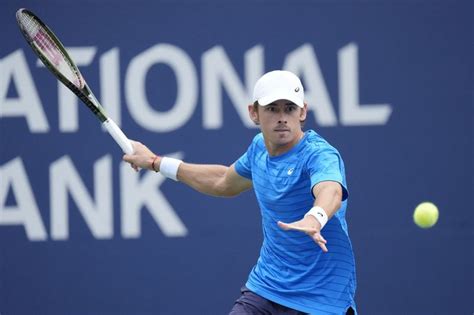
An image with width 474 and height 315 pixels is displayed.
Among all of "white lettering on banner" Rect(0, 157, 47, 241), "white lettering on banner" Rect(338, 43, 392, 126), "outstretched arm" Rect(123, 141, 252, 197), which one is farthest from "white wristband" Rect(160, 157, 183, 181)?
"white lettering on banner" Rect(0, 157, 47, 241)

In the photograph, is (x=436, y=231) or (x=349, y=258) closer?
(x=349, y=258)

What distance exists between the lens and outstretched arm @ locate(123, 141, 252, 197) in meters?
5.11

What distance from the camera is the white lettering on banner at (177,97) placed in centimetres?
680

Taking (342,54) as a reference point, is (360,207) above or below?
below

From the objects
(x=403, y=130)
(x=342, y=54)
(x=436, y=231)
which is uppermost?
(x=342, y=54)

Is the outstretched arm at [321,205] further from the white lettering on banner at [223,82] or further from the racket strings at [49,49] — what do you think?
the white lettering on banner at [223,82]

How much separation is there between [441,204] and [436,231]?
0.17 m

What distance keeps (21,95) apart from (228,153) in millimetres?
1412

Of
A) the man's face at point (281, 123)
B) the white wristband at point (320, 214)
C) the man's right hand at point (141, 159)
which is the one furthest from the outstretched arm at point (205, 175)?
the white wristband at point (320, 214)

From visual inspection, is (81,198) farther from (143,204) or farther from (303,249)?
(303,249)

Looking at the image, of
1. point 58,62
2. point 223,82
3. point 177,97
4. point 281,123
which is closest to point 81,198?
point 177,97

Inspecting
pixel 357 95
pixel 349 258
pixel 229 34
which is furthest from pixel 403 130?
pixel 349 258

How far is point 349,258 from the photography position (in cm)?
446

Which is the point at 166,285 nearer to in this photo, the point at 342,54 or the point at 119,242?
the point at 119,242
